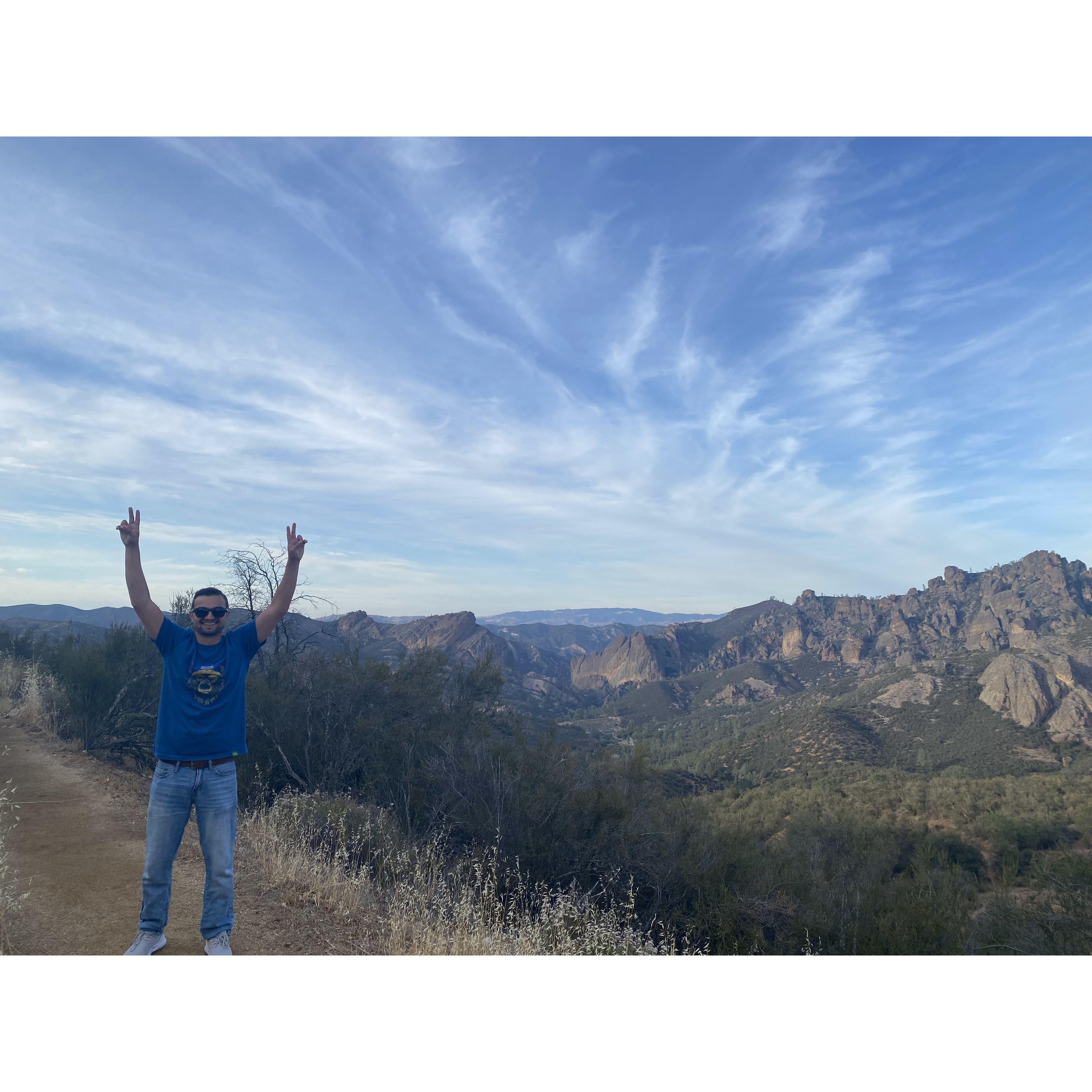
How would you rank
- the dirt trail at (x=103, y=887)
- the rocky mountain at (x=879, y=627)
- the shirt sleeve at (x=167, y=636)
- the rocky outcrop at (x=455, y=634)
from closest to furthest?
the shirt sleeve at (x=167, y=636), the dirt trail at (x=103, y=887), the rocky outcrop at (x=455, y=634), the rocky mountain at (x=879, y=627)

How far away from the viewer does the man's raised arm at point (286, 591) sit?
3752 mm

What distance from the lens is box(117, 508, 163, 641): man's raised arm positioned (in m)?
3.59

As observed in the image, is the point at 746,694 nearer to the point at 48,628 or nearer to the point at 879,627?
the point at 879,627

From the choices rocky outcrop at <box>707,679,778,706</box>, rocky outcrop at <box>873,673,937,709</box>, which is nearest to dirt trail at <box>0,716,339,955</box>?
rocky outcrop at <box>873,673,937,709</box>

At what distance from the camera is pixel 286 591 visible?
3.91 m

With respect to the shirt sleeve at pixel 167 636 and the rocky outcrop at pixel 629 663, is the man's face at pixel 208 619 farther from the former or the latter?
the rocky outcrop at pixel 629 663

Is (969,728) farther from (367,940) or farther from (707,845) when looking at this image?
(367,940)

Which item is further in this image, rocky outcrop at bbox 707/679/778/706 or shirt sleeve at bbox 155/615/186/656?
rocky outcrop at bbox 707/679/778/706

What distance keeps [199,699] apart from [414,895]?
268 cm

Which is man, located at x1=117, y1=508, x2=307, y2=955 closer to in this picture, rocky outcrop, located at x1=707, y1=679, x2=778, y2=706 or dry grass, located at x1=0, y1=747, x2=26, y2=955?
dry grass, located at x1=0, y1=747, x2=26, y2=955

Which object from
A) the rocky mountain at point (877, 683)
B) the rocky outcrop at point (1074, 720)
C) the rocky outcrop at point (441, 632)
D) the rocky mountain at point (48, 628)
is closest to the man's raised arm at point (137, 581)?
→ the rocky mountain at point (48, 628)

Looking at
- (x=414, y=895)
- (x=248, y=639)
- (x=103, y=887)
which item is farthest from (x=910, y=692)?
(x=248, y=639)

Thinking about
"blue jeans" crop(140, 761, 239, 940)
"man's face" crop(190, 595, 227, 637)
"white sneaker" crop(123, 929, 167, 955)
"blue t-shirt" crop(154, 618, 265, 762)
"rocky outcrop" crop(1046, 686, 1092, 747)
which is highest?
"man's face" crop(190, 595, 227, 637)

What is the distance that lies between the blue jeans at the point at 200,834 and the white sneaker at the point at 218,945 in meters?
0.02
